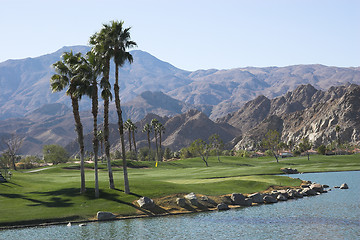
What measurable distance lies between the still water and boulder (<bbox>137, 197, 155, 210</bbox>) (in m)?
3.22

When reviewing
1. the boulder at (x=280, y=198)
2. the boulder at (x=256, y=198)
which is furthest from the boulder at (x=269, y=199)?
the boulder at (x=280, y=198)

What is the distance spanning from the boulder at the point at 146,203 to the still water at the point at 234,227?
3.22 metres

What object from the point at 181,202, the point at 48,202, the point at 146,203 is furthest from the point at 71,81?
the point at 181,202

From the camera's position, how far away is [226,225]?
36.6 metres

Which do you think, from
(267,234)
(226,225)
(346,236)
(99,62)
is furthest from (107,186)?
(346,236)

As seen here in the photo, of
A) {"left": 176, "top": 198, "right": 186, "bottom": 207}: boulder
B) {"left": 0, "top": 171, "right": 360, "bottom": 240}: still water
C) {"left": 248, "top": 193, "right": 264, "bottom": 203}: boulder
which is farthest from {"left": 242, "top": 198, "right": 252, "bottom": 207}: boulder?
{"left": 176, "top": 198, "right": 186, "bottom": 207}: boulder

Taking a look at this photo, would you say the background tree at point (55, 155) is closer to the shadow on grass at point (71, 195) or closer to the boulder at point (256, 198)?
the shadow on grass at point (71, 195)

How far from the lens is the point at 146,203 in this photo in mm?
43594

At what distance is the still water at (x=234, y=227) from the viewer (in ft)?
108

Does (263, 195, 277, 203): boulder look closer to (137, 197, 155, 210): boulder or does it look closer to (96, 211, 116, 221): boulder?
(137, 197, 155, 210): boulder

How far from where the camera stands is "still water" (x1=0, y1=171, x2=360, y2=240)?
3278 centimetres

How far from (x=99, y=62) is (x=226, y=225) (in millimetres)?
23543

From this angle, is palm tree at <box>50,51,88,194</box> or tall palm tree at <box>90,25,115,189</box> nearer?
tall palm tree at <box>90,25,115,189</box>

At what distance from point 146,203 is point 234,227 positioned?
1135cm
